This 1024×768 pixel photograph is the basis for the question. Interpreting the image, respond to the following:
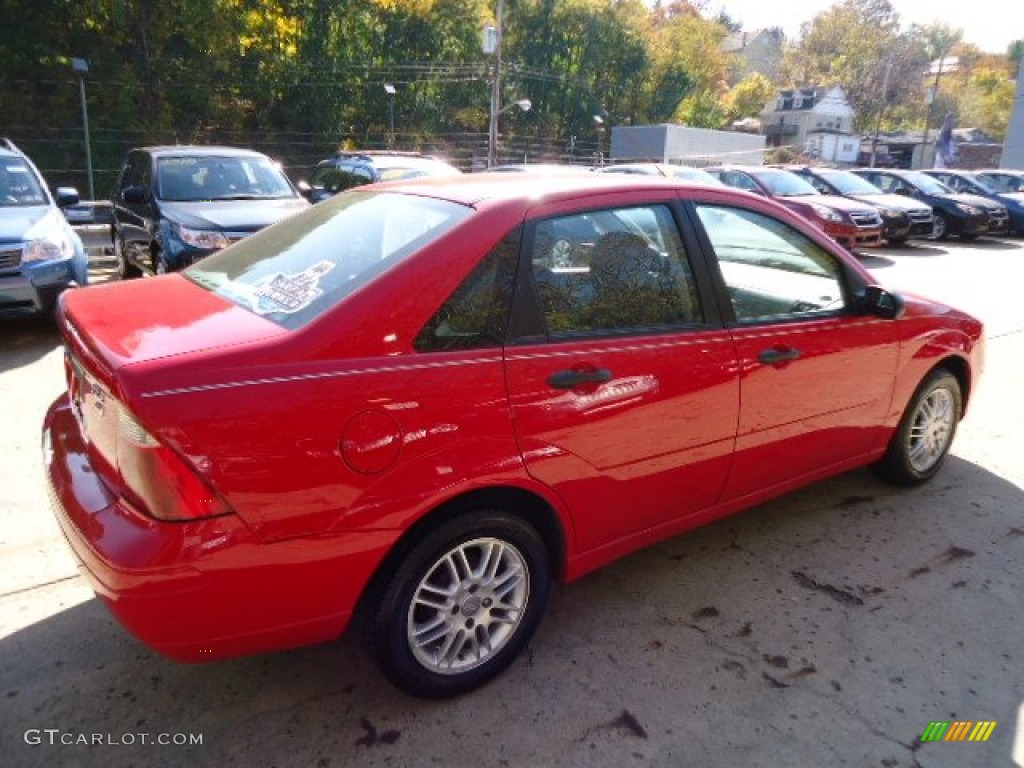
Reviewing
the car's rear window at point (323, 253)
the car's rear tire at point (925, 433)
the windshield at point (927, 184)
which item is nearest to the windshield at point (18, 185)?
the car's rear window at point (323, 253)

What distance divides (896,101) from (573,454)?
312 feet

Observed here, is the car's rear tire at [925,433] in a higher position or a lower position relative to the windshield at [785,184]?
lower

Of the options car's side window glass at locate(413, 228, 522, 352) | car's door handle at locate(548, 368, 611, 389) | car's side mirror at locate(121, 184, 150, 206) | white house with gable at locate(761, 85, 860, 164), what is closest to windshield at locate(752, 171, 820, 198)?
car's side mirror at locate(121, 184, 150, 206)

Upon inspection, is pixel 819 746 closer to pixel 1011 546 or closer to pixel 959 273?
pixel 1011 546

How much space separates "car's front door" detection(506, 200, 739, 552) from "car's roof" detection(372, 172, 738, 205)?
0.09 m

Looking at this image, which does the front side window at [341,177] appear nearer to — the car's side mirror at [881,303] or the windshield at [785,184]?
the windshield at [785,184]

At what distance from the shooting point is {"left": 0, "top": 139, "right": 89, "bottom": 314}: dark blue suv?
617 cm

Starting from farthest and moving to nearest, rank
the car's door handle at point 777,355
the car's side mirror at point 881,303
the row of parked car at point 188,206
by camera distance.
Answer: the row of parked car at point 188,206 < the car's side mirror at point 881,303 < the car's door handle at point 777,355

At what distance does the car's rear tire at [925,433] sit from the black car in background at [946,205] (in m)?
14.1

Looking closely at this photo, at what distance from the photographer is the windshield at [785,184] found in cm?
1441

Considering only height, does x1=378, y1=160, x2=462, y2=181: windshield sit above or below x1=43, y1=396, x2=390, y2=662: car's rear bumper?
above

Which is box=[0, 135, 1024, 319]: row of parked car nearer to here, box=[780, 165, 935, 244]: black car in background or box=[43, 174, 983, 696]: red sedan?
box=[780, 165, 935, 244]: black car in background

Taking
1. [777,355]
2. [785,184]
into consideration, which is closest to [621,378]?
[777,355]

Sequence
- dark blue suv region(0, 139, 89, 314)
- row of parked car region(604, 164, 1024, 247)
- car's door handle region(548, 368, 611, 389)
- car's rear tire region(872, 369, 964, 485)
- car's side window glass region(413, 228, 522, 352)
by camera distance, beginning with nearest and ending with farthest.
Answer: car's side window glass region(413, 228, 522, 352) → car's door handle region(548, 368, 611, 389) → car's rear tire region(872, 369, 964, 485) → dark blue suv region(0, 139, 89, 314) → row of parked car region(604, 164, 1024, 247)
